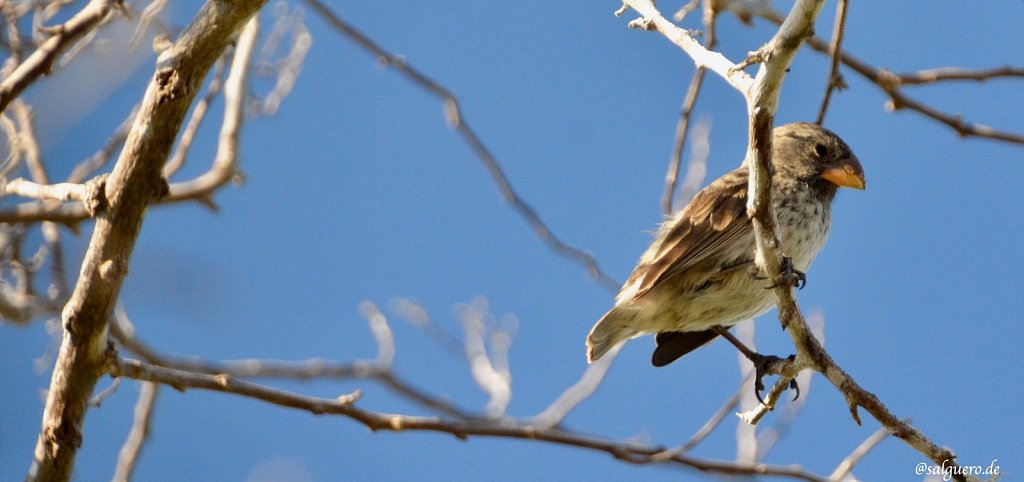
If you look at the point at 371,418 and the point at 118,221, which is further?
the point at 371,418

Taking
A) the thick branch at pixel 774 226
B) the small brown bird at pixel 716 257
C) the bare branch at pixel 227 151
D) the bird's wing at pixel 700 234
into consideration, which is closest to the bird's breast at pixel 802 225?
the small brown bird at pixel 716 257

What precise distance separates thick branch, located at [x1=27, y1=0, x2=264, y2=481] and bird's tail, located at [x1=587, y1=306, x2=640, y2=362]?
7.89 ft

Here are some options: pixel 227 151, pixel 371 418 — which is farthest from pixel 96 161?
pixel 371 418

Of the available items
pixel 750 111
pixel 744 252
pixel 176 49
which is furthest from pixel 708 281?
pixel 176 49

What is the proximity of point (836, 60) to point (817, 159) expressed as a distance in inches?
47.3

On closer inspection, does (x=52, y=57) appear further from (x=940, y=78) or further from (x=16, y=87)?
(x=940, y=78)

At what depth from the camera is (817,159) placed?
5305 mm

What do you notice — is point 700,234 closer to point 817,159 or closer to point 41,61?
point 817,159

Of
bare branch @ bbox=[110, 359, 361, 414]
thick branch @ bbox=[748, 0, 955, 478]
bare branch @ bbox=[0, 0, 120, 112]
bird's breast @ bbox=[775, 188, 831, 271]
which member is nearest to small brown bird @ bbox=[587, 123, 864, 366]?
bird's breast @ bbox=[775, 188, 831, 271]

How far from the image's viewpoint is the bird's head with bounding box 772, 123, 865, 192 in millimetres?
5184

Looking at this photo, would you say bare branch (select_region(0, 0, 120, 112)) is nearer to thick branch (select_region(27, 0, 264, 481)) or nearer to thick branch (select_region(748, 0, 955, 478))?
thick branch (select_region(27, 0, 264, 481))

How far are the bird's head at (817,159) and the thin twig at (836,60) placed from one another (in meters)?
0.70

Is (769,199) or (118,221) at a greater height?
(769,199)

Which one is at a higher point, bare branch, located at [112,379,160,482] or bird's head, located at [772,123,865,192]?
bird's head, located at [772,123,865,192]
